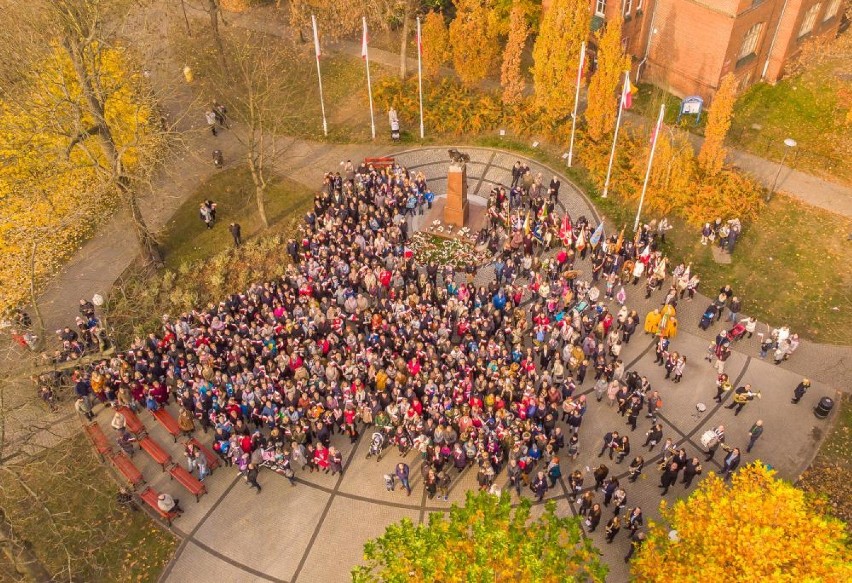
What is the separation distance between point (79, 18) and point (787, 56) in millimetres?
39988

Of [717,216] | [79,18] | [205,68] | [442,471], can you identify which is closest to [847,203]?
[717,216]

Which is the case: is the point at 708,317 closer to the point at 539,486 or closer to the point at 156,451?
the point at 539,486

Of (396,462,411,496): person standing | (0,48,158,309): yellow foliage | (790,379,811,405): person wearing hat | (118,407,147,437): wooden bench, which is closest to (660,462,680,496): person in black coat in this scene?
(790,379,811,405): person wearing hat

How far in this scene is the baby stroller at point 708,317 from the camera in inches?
1152

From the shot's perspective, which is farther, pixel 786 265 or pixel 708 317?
pixel 786 265

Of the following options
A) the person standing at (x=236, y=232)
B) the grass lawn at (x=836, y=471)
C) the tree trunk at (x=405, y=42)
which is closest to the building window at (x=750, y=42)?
the tree trunk at (x=405, y=42)

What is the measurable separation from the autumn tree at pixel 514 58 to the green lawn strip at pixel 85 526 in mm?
29227

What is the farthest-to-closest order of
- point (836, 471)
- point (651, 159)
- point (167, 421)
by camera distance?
point (651, 159)
point (167, 421)
point (836, 471)

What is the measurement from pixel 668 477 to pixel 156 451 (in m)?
18.6

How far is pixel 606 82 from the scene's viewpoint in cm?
3612

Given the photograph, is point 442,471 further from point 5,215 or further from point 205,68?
point 205,68

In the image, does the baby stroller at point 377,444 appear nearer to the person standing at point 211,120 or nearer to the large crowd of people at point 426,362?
the large crowd of people at point 426,362

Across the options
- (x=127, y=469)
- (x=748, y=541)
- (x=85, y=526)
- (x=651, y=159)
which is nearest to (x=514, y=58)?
(x=651, y=159)

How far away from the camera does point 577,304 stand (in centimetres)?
2934
